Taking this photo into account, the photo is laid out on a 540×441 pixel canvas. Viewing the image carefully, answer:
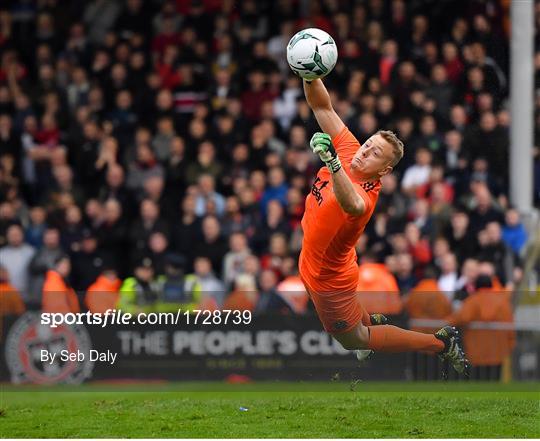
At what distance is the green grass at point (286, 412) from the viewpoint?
12.8 metres

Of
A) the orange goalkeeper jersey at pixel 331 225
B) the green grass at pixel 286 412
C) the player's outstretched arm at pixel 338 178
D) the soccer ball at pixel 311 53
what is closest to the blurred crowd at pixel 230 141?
the green grass at pixel 286 412

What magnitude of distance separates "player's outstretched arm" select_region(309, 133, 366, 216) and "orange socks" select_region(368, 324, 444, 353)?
1.44 m

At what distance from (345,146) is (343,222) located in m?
0.62

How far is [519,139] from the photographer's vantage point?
17.2 m

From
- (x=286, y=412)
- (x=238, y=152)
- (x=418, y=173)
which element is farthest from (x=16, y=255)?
(x=286, y=412)

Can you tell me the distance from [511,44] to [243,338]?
4836 mm

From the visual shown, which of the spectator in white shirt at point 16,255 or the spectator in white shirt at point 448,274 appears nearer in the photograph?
the spectator in white shirt at point 448,274

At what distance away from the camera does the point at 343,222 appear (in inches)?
479

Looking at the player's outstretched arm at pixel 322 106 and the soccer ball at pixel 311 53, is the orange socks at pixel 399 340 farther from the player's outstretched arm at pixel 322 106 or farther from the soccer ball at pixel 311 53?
the soccer ball at pixel 311 53

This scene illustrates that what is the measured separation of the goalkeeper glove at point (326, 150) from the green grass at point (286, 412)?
2368 mm

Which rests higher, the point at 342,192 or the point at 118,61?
the point at 118,61

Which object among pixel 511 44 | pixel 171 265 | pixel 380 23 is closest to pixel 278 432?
pixel 171 265

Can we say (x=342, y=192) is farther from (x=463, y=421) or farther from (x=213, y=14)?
(x=213, y=14)

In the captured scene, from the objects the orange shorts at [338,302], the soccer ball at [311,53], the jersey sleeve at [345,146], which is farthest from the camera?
the orange shorts at [338,302]
